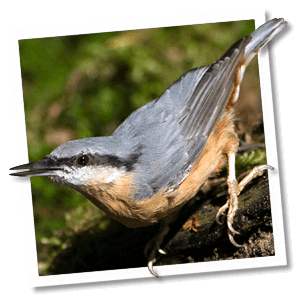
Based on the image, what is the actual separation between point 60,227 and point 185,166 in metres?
2.21

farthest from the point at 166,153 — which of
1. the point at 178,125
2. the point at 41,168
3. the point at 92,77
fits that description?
the point at 92,77

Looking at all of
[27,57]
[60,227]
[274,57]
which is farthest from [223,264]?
[27,57]

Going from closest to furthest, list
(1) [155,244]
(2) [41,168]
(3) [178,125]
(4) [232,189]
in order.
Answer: (2) [41,168]
(3) [178,125]
(4) [232,189]
(1) [155,244]

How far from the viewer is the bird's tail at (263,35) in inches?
123

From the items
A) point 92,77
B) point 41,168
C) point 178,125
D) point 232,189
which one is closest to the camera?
point 41,168

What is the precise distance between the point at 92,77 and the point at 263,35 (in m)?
2.65

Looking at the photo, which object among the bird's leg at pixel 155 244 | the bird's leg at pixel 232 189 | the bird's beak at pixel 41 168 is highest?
the bird's beak at pixel 41 168

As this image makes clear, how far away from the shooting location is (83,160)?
8.84 feet

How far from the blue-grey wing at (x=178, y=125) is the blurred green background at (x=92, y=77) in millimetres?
1591

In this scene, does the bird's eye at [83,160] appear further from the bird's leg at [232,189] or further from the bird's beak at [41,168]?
the bird's leg at [232,189]

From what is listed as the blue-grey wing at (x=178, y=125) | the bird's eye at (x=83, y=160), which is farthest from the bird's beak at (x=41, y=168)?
the blue-grey wing at (x=178, y=125)

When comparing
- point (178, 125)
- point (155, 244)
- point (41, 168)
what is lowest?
point (155, 244)

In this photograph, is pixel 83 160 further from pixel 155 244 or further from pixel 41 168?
pixel 155 244

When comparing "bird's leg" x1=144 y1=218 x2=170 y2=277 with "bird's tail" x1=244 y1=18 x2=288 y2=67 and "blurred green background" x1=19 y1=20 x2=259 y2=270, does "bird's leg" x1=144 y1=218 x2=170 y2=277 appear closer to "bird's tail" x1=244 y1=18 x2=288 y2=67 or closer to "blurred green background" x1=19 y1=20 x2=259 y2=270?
"blurred green background" x1=19 y1=20 x2=259 y2=270
